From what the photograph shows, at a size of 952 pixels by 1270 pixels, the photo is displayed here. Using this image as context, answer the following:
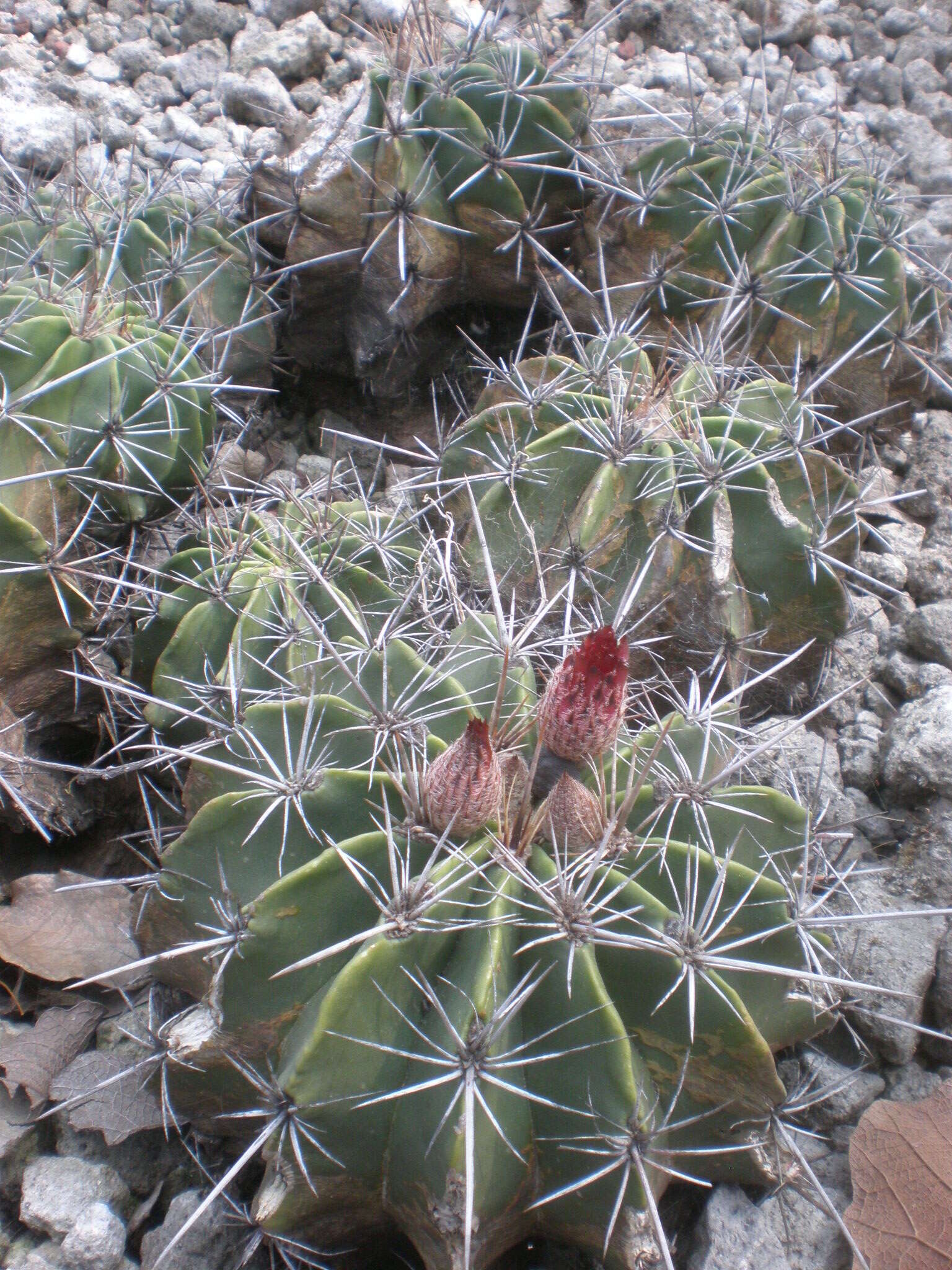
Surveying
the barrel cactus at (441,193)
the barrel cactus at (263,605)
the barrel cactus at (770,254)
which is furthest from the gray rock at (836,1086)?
the barrel cactus at (441,193)

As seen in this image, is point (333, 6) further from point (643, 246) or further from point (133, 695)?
point (133, 695)

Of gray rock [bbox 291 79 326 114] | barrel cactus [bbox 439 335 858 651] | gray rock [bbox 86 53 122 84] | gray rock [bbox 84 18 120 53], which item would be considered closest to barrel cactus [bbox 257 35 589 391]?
barrel cactus [bbox 439 335 858 651]

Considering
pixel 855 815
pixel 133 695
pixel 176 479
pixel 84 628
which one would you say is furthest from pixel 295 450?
pixel 855 815

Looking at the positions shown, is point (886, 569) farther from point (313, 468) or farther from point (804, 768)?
point (313, 468)

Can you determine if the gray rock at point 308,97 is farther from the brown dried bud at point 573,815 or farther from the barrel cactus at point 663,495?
the brown dried bud at point 573,815

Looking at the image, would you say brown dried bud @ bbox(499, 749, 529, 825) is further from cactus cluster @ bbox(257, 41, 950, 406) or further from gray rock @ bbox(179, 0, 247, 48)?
gray rock @ bbox(179, 0, 247, 48)
